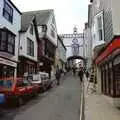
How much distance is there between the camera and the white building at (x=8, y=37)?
25203mm

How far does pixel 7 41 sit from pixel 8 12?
9.75 feet

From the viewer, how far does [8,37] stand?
26.9 m

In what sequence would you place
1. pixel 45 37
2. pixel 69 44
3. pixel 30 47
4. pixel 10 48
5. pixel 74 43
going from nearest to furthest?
pixel 10 48 < pixel 30 47 < pixel 45 37 < pixel 74 43 < pixel 69 44

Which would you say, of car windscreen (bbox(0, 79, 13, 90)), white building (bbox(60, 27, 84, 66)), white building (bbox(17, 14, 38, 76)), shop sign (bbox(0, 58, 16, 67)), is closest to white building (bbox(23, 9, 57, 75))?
white building (bbox(17, 14, 38, 76))

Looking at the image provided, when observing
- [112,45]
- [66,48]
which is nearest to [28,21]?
[112,45]

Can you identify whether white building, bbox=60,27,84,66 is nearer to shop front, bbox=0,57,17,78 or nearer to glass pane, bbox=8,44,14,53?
shop front, bbox=0,57,17,78

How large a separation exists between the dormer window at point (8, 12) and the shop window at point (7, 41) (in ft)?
4.84

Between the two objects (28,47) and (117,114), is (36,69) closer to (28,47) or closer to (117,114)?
(28,47)

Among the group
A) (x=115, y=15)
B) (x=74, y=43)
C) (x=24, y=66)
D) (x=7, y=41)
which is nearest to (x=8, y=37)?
(x=7, y=41)

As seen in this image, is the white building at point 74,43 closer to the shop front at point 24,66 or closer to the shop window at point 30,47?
the shop front at point 24,66

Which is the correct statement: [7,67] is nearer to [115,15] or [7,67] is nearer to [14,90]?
[14,90]

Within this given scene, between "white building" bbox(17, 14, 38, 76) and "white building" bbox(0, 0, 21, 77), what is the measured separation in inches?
66.5

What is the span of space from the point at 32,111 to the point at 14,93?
1765 mm

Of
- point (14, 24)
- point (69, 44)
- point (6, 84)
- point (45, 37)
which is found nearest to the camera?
point (6, 84)
